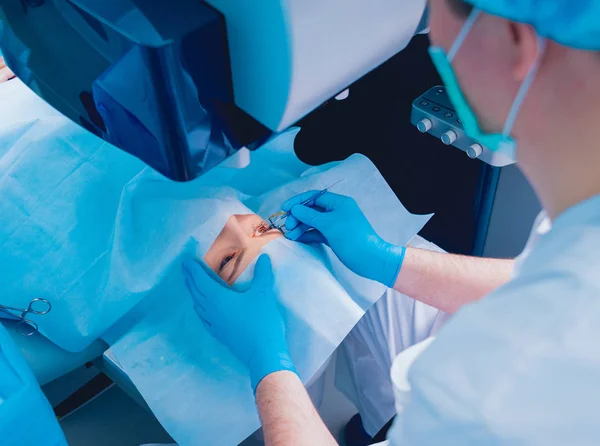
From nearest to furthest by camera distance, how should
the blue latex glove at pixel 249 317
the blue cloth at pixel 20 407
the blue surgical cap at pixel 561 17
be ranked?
1. the blue surgical cap at pixel 561 17
2. the blue cloth at pixel 20 407
3. the blue latex glove at pixel 249 317

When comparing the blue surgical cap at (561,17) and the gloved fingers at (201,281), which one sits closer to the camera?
the blue surgical cap at (561,17)

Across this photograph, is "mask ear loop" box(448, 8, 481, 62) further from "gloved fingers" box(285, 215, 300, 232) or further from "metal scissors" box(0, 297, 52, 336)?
"metal scissors" box(0, 297, 52, 336)

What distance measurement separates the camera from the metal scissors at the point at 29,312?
0.89 metres

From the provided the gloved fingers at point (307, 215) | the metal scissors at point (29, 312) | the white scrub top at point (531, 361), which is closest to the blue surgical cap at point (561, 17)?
the white scrub top at point (531, 361)

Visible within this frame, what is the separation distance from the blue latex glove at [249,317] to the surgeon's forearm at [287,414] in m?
0.02

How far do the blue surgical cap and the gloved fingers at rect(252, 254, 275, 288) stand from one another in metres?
0.56

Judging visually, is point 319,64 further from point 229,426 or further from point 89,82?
point 229,426

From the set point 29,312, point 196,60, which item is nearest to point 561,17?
point 196,60

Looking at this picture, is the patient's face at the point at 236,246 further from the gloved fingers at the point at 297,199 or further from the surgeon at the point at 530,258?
the surgeon at the point at 530,258

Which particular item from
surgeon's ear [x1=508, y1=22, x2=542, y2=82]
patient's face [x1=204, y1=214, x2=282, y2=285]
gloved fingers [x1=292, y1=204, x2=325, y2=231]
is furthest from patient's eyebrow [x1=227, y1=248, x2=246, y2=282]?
surgeon's ear [x1=508, y1=22, x2=542, y2=82]

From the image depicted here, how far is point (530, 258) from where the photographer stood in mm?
549

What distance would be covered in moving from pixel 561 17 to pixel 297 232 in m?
0.62

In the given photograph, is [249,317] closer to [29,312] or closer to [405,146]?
[29,312]

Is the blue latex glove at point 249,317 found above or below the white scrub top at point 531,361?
below
